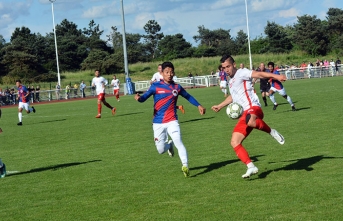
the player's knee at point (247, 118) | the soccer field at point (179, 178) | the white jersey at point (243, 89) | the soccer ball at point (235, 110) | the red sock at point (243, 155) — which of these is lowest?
the soccer field at point (179, 178)

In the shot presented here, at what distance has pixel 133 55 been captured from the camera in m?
113

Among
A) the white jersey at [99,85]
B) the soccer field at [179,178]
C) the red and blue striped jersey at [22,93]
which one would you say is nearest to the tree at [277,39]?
the white jersey at [99,85]

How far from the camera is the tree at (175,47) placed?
10800cm

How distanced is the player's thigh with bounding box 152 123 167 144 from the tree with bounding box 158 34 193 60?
309ft

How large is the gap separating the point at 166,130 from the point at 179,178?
0.97 meters

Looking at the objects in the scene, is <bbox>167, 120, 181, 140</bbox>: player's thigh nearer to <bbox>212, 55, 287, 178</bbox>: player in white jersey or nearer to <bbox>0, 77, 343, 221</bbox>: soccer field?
<bbox>0, 77, 343, 221</bbox>: soccer field

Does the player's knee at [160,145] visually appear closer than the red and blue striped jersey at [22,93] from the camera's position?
Yes

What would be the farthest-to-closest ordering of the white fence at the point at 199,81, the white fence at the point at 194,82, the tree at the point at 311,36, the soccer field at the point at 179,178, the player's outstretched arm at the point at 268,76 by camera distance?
the tree at the point at 311,36 → the white fence at the point at 199,81 → the white fence at the point at 194,82 → the player's outstretched arm at the point at 268,76 → the soccer field at the point at 179,178

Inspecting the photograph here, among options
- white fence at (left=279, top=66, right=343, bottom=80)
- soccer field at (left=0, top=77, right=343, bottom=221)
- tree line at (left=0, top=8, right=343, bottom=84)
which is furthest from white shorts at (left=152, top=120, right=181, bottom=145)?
tree line at (left=0, top=8, right=343, bottom=84)

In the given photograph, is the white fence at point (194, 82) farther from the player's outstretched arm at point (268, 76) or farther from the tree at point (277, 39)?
the player's outstretched arm at point (268, 76)

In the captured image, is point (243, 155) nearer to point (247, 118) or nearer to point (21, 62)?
point (247, 118)

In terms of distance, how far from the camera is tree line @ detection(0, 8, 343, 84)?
3280 inches

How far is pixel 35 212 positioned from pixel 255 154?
5.11m

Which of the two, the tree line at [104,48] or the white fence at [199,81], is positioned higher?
the tree line at [104,48]
